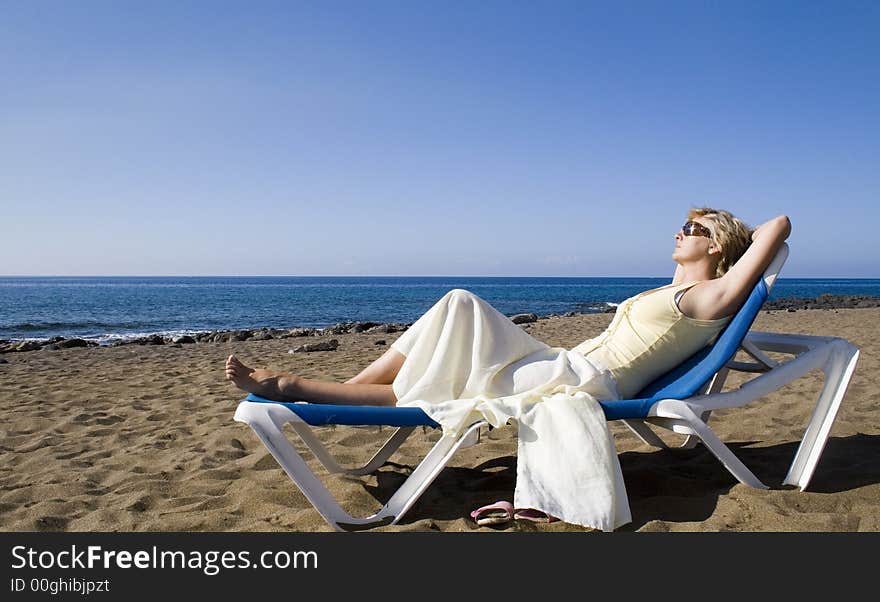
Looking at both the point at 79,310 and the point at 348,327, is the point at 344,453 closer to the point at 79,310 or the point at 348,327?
the point at 348,327

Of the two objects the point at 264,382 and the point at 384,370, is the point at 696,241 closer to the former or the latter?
the point at 384,370

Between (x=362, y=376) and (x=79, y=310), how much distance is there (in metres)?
28.0

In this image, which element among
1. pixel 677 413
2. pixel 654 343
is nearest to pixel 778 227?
pixel 654 343

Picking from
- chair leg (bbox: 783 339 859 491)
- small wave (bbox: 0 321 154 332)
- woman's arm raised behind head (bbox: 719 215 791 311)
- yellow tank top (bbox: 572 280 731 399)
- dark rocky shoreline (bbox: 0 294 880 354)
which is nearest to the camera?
chair leg (bbox: 783 339 859 491)

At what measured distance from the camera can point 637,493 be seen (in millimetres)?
3232

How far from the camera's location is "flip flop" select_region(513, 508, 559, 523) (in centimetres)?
278

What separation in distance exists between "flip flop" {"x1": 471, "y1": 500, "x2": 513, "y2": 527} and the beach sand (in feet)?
0.11

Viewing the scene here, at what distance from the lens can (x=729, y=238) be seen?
3.46 meters

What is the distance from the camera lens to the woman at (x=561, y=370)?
276 cm

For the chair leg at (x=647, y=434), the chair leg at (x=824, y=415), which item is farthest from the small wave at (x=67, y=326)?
the chair leg at (x=824, y=415)

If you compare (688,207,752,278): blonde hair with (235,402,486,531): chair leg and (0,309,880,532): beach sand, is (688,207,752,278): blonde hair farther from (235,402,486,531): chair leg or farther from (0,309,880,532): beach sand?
(235,402,486,531): chair leg

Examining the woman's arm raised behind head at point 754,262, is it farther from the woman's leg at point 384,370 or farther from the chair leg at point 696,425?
the woman's leg at point 384,370

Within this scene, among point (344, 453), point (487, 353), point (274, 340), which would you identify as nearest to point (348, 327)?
point (274, 340)

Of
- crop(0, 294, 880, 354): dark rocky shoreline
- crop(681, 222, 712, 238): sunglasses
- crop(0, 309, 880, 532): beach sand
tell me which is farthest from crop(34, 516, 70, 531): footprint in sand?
crop(0, 294, 880, 354): dark rocky shoreline
